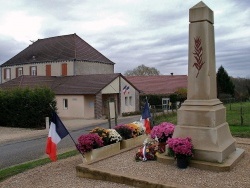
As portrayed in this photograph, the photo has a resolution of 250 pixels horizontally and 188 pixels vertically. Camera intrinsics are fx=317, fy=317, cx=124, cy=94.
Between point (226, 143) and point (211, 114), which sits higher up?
point (211, 114)

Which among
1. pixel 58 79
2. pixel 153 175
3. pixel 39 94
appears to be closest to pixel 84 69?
pixel 58 79

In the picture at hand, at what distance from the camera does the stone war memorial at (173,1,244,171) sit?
25.4ft

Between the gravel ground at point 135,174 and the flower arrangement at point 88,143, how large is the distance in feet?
1.81

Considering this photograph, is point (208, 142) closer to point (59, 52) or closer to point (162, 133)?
point (162, 133)

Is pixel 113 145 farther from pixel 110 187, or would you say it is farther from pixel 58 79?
pixel 58 79

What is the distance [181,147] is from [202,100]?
1462mm

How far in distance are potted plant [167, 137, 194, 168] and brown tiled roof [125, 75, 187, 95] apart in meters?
37.9

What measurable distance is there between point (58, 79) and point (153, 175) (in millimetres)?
33674

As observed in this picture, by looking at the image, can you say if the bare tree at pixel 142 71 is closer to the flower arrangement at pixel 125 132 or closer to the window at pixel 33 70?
the window at pixel 33 70

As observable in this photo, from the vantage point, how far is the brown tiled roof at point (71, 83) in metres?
32.7

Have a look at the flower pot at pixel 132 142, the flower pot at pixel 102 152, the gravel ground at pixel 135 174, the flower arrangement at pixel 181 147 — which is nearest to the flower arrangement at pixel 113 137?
the flower pot at pixel 102 152

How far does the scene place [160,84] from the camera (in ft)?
160

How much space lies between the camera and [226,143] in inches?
321

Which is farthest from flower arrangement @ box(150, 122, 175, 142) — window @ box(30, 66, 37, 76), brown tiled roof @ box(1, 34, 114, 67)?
window @ box(30, 66, 37, 76)
